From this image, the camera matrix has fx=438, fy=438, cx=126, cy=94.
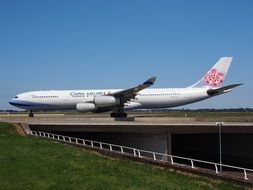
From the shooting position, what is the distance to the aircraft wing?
49.5 metres

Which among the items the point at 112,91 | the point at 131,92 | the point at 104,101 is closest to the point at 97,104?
the point at 104,101

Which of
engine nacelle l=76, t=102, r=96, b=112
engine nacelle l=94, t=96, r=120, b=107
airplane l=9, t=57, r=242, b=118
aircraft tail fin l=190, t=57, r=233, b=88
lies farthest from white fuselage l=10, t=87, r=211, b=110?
engine nacelle l=76, t=102, r=96, b=112

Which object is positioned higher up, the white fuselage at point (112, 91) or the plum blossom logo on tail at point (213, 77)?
the plum blossom logo on tail at point (213, 77)

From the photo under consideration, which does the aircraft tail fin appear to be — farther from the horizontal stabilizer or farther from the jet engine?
the jet engine

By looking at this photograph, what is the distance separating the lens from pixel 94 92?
5622cm

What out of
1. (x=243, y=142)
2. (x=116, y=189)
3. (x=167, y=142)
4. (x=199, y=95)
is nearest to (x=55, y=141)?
(x=167, y=142)

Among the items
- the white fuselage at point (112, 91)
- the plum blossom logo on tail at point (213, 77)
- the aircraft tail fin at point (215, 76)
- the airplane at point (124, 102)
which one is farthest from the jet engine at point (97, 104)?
the plum blossom logo on tail at point (213, 77)

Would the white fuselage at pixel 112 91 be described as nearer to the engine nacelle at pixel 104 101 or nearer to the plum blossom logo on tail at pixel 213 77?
the plum blossom logo on tail at pixel 213 77

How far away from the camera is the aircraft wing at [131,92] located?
49.5 meters

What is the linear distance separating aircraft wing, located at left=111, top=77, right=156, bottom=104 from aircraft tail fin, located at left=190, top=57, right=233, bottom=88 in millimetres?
11043

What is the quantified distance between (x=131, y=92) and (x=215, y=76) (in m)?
14.4

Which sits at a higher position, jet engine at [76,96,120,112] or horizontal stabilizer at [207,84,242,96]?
horizontal stabilizer at [207,84,242,96]

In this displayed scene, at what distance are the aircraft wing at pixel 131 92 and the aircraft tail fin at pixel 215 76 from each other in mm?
11043

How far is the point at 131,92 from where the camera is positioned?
51.2 m
